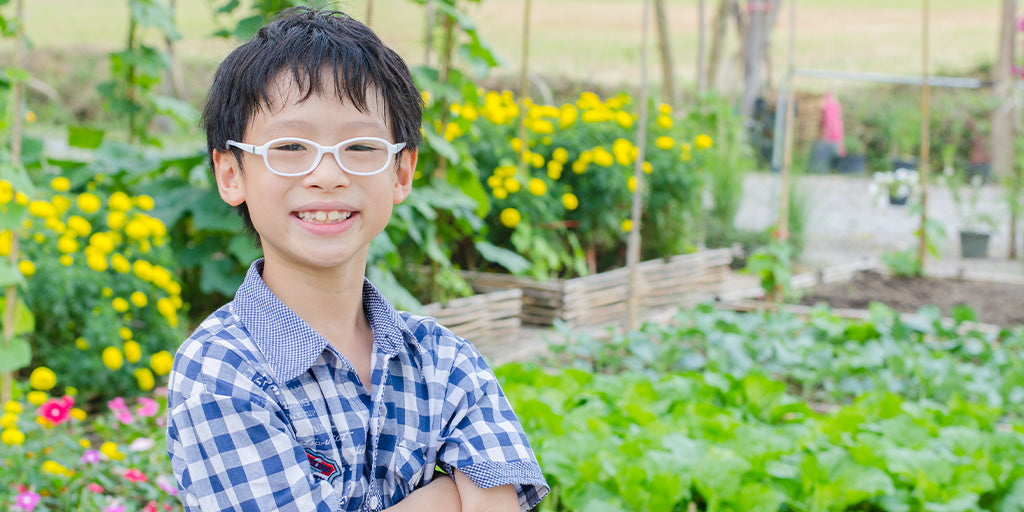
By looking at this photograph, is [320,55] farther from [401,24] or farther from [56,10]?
A: [56,10]

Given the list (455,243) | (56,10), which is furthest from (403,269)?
(56,10)

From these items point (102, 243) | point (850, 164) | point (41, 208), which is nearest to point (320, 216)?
point (41, 208)

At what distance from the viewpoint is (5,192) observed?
2.13 m

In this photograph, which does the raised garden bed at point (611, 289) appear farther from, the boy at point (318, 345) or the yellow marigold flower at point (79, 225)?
the boy at point (318, 345)

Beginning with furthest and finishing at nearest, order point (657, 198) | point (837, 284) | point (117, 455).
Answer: point (837, 284) → point (657, 198) → point (117, 455)

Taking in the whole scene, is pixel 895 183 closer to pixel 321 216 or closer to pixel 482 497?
pixel 482 497

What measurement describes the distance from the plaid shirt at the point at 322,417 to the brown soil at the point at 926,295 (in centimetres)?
422

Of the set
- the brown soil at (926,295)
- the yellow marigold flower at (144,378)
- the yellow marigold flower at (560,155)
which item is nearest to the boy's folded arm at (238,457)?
the yellow marigold flower at (144,378)

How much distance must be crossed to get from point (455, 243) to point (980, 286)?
11.1ft

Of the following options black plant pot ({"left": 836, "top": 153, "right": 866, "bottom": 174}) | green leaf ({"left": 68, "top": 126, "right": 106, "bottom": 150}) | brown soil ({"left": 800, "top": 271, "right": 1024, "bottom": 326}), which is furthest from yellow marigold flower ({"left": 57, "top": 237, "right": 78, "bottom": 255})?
black plant pot ({"left": 836, "top": 153, "right": 866, "bottom": 174})

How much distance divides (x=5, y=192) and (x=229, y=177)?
4.65ft

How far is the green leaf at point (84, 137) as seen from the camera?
10.3 feet

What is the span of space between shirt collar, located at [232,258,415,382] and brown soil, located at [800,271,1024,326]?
4.27 metres

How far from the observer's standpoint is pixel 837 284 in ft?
17.8
